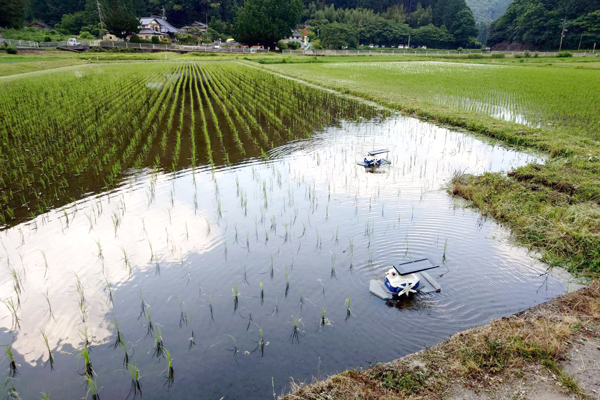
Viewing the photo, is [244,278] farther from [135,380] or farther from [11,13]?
[11,13]

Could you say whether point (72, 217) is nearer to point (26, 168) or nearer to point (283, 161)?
point (26, 168)

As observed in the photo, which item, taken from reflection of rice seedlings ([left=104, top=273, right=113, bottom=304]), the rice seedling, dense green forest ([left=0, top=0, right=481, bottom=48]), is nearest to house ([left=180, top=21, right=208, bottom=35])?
dense green forest ([left=0, top=0, right=481, bottom=48])

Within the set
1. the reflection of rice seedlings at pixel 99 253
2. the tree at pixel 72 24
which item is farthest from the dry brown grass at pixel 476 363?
the tree at pixel 72 24

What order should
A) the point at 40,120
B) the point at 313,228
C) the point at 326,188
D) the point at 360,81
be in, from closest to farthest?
the point at 313,228 → the point at 326,188 → the point at 40,120 → the point at 360,81

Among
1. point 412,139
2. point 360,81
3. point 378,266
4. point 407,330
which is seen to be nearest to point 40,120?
point 412,139

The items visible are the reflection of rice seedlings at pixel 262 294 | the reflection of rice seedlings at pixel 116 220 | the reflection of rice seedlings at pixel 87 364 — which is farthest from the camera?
the reflection of rice seedlings at pixel 116 220

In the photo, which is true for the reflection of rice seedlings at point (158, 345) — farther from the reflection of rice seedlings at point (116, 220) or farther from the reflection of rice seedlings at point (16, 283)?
the reflection of rice seedlings at point (116, 220)
